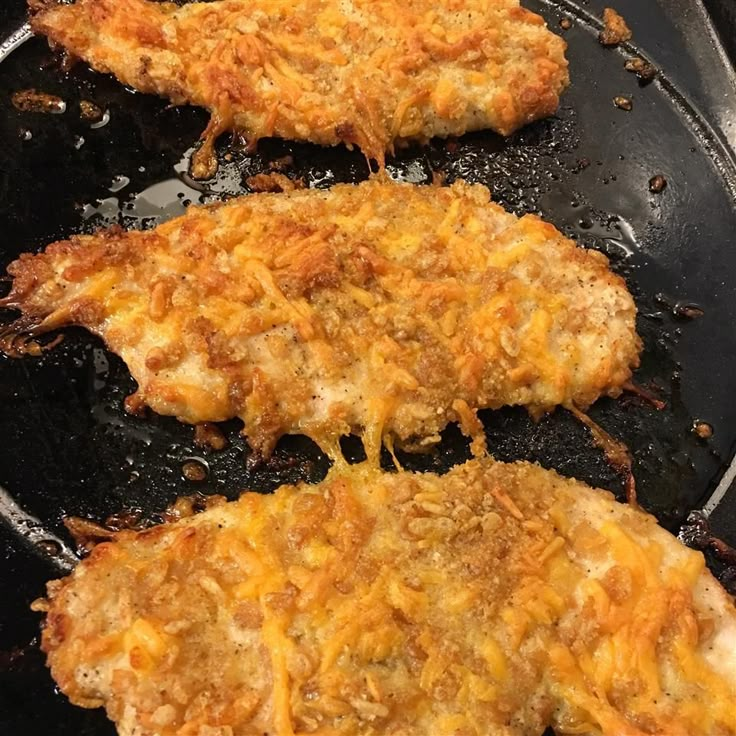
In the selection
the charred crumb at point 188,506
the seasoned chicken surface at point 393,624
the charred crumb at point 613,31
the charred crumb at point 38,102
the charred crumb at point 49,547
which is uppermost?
the charred crumb at point 613,31

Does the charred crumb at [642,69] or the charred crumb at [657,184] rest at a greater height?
the charred crumb at [642,69]

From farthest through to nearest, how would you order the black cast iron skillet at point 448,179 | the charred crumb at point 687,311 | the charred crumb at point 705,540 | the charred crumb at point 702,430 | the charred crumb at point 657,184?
the charred crumb at point 657,184 < the charred crumb at point 687,311 < the charred crumb at point 702,430 < the charred crumb at point 705,540 < the black cast iron skillet at point 448,179

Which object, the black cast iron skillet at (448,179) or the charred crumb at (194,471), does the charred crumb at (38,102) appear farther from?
the charred crumb at (194,471)

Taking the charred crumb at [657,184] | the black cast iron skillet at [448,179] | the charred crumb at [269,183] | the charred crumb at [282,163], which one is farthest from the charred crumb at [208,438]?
the charred crumb at [657,184]

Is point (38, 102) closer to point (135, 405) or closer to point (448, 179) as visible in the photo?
point (135, 405)

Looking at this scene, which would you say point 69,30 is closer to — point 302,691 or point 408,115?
point 408,115
